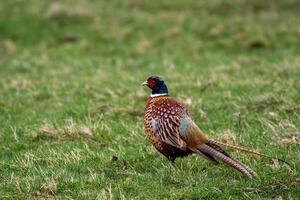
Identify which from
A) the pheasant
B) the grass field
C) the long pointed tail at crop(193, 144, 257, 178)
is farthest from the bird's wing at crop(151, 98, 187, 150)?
the grass field

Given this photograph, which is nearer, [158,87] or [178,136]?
[178,136]

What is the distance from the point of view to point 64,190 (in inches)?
268

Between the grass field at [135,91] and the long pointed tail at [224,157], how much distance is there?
0.39ft

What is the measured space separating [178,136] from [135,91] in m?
5.46

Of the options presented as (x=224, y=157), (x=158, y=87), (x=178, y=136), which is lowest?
(x=224, y=157)

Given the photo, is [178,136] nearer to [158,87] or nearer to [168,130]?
[168,130]

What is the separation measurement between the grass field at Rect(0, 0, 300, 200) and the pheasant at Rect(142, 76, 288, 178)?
20 centimetres

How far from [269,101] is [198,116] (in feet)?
4.18

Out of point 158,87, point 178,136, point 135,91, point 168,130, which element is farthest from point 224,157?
point 135,91

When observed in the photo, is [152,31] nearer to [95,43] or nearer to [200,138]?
[95,43]

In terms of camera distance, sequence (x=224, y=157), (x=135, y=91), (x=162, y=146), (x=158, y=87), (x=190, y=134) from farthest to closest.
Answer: (x=135, y=91) < (x=158, y=87) < (x=162, y=146) < (x=190, y=134) < (x=224, y=157)

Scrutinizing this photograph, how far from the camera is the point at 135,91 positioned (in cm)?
1270

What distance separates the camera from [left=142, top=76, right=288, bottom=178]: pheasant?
7.02 m

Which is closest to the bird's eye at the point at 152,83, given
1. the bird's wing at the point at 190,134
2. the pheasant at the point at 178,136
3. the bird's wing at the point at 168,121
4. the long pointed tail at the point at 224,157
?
the pheasant at the point at 178,136
